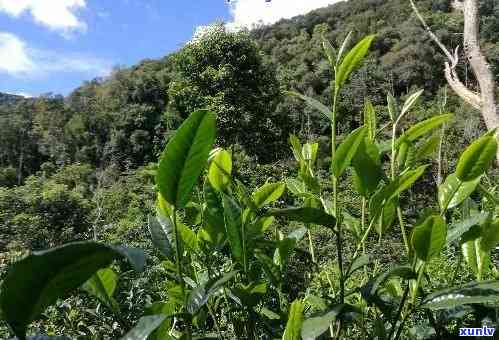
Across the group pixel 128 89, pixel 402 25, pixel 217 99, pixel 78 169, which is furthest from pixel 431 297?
pixel 402 25

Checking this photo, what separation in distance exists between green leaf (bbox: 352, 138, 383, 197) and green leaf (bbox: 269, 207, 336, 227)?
96 mm

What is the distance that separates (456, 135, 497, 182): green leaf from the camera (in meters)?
0.55

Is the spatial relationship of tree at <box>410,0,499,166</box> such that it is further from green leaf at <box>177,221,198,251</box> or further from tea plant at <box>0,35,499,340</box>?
green leaf at <box>177,221,198,251</box>

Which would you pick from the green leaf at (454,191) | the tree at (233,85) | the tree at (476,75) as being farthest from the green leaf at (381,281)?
the tree at (233,85)

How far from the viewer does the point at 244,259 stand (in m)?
0.59

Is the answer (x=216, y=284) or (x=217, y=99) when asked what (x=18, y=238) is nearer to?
(x=217, y=99)

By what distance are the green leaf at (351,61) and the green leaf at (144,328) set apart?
0.36m

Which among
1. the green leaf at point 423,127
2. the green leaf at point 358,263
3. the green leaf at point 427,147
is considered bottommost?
the green leaf at point 358,263

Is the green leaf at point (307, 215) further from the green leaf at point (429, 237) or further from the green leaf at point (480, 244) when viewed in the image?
the green leaf at point (480, 244)

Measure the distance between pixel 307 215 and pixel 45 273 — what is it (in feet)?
0.90

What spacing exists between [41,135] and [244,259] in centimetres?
3341

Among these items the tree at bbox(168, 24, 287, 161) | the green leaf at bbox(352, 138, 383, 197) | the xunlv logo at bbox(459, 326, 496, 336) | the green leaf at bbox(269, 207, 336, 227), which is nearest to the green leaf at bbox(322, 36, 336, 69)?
the green leaf at bbox(352, 138, 383, 197)

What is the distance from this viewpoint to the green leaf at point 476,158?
548 millimetres

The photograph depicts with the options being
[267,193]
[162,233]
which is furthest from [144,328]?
[267,193]
